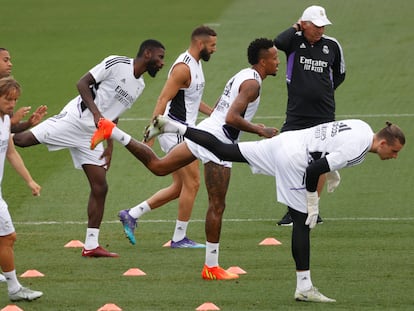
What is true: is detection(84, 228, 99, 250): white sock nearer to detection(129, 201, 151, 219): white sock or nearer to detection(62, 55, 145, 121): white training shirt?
detection(129, 201, 151, 219): white sock

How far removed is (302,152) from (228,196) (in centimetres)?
581

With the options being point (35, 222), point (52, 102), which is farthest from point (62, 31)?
point (35, 222)

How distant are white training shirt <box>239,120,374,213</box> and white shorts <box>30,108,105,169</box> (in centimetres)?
247

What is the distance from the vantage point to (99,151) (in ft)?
44.2

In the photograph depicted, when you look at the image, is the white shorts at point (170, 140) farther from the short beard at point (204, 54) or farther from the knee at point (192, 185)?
the short beard at point (204, 54)

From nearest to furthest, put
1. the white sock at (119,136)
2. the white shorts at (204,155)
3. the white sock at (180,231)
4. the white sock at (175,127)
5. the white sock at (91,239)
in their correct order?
1. the white sock at (175,127)
2. the white sock at (119,136)
3. the white shorts at (204,155)
4. the white sock at (91,239)
5. the white sock at (180,231)

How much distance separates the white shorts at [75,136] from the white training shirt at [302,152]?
2.47 meters

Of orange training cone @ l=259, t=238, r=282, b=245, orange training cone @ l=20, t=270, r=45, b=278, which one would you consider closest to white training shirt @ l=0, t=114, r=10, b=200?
orange training cone @ l=20, t=270, r=45, b=278

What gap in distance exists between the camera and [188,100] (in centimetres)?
1380

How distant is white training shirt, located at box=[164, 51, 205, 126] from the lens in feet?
44.8

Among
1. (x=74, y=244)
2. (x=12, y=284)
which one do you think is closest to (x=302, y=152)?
(x=12, y=284)

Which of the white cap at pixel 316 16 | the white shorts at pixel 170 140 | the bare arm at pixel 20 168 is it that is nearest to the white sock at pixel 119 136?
A: the bare arm at pixel 20 168

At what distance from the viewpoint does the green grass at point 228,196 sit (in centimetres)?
1161

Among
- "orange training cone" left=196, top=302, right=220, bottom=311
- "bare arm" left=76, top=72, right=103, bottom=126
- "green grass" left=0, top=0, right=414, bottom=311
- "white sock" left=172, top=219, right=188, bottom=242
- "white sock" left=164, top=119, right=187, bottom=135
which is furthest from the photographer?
"white sock" left=172, top=219, right=188, bottom=242
